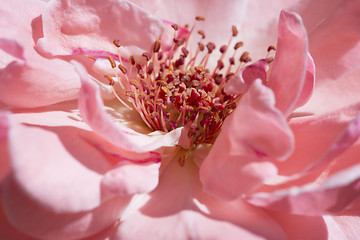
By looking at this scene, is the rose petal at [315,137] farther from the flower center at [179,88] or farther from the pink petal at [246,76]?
the flower center at [179,88]

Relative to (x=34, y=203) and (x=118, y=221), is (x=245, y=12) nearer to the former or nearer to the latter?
(x=118, y=221)

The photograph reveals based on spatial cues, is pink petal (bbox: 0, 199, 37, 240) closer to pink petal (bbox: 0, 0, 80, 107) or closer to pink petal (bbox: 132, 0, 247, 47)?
pink petal (bbox: 0, 0, 80, 107)

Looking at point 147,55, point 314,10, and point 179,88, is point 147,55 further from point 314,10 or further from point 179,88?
point 314,10

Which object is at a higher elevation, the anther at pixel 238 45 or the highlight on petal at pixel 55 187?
the anther at pixel 238 45

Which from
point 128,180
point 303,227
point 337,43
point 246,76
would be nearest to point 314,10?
point 337,43

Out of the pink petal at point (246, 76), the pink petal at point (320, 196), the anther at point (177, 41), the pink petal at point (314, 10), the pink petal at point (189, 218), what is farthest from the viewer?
the anther at point (177, 41)

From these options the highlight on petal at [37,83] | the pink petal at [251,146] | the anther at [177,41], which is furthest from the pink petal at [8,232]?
the anther at [177,41]

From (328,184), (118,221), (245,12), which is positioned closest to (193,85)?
(245,12)
